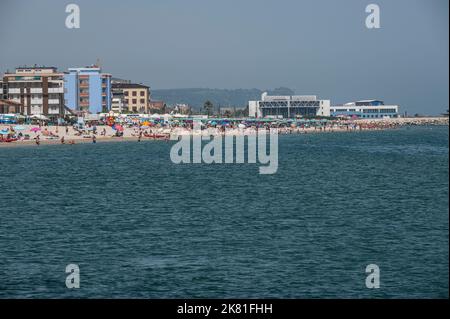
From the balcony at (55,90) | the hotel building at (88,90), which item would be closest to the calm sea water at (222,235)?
the balcony at (55,90)

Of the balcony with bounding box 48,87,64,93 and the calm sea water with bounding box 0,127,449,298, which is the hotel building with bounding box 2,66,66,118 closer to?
the balcony with bounding box 48,87,64,93

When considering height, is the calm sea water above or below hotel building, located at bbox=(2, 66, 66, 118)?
below

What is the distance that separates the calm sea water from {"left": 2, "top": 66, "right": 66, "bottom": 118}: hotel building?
276 ft

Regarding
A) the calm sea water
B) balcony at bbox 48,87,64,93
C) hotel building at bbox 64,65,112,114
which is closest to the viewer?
the calm sea water

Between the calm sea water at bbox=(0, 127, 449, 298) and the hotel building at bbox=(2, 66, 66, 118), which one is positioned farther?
the hotel building at bbox=(2, 66, 66, 118)

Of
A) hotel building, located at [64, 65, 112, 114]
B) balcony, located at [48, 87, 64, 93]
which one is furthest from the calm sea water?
hotel building, located at [64, 65, 112, 114]

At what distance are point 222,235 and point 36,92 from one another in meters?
124

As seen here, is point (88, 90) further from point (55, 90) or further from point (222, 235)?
point (222, 235)

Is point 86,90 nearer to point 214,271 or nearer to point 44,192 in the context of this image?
point 44,192

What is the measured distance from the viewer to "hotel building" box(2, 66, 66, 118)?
153750 millimetres

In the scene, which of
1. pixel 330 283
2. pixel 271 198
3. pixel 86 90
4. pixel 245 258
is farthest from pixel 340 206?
pixel 86 90

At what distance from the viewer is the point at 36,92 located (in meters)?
154
